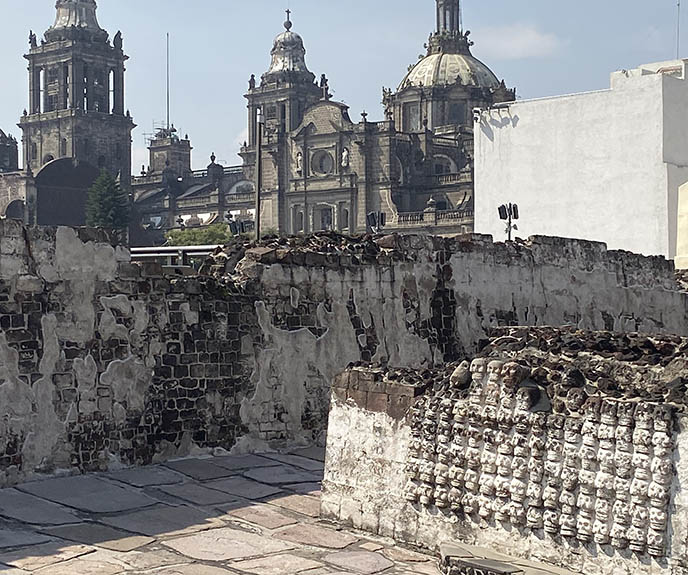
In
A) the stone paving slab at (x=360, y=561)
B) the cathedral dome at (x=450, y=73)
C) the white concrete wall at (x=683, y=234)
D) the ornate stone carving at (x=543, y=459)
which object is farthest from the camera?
the cathedral dome at (x=450, y=73)

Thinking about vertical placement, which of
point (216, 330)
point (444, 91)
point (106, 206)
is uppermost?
point (444, 91)

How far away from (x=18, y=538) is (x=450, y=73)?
71225 mm

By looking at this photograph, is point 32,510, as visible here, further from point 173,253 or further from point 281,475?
point 173,253

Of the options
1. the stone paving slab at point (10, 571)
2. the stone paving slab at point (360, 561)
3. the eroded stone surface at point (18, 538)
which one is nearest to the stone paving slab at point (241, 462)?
the eroded stone surface at point (18, 538)

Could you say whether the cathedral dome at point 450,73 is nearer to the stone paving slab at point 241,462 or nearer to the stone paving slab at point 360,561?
the stone paving slab at point 241,462

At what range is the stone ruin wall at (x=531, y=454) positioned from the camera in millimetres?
5641

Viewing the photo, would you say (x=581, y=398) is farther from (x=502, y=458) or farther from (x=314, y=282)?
(x=314, y=282)

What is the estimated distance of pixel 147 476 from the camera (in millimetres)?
8297

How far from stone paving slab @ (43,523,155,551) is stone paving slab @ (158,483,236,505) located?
866 mm

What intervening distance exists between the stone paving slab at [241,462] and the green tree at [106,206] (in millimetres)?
58493

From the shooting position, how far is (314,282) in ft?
32.6

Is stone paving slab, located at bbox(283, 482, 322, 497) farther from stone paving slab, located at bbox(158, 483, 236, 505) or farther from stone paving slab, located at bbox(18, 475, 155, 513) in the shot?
stone paving slab, located at bbox(18, 475, 155, 513)

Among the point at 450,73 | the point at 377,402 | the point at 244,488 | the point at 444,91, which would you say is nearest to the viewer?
the point at 377,402

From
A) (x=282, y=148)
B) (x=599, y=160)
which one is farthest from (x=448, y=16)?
(x=599, y=160)
